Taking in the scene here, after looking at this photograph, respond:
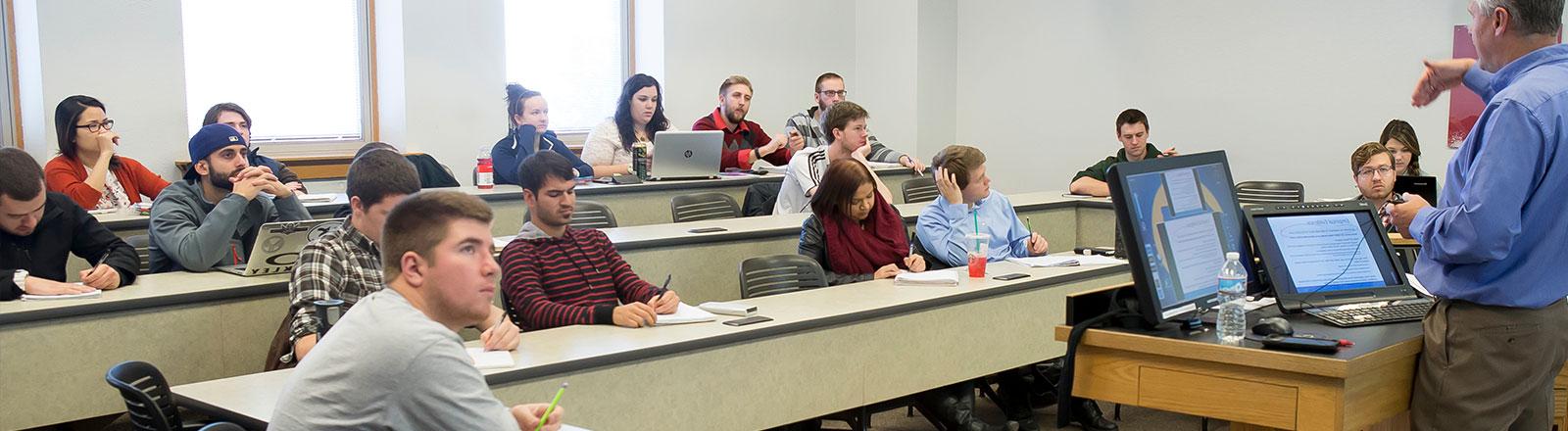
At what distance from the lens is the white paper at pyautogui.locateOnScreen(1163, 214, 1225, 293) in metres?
2.58

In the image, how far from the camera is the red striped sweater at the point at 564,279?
3604 mm

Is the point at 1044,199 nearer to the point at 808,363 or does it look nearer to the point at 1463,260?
the point at 808,363

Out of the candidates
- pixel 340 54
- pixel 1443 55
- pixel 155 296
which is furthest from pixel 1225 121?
pixel 155 296

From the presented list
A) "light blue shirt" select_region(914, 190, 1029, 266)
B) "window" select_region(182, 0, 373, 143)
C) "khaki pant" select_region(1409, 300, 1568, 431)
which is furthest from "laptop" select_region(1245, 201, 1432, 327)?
"window" select_region(182, 0, 373, 143)

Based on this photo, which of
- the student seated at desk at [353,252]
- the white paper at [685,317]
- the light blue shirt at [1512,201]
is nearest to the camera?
the light blue shirt at [1512,201]

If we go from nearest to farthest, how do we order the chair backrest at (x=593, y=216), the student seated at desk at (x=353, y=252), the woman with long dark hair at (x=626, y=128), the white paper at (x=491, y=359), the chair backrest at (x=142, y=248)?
the white paper at (x=491, y=359) → the student seated at desk at (x=353, y=252) → the chair backrest at (x=142, y=248) → the chair backrest at (x=593, y=216) → the woman with long dark hair at (x=626, y=128)

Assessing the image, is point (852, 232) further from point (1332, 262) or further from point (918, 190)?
point (918, 190)

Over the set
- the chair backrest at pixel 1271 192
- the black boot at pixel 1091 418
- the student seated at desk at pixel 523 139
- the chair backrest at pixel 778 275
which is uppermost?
the student seated at desk at pixel 523 139

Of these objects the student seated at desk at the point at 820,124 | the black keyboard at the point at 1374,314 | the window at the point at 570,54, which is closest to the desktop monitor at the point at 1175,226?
the black keyboard at the point at 1374,314

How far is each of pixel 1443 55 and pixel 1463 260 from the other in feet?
19.5

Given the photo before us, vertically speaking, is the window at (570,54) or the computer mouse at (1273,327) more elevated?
the window at (570,54)

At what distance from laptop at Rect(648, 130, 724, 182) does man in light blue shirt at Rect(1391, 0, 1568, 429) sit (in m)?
4.43

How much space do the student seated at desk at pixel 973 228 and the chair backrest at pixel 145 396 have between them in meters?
2.90

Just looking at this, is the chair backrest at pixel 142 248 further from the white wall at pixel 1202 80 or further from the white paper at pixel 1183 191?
the white wall at pixel 1202 80
